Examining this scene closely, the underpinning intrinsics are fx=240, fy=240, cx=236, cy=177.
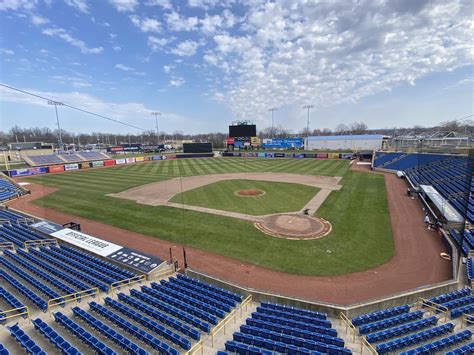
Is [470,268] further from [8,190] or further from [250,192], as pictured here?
[8,190]

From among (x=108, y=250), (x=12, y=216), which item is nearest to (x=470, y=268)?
(x=108, y=250)

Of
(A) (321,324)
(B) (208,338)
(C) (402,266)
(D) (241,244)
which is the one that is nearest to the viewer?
(B) (208,338)

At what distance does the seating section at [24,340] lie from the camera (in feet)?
25.6

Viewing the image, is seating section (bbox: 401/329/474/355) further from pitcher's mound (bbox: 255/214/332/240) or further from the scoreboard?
the scoreboard

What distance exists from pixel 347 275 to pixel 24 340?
15.0 m

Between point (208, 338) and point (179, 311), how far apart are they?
1938 mm

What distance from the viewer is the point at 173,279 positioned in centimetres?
1339

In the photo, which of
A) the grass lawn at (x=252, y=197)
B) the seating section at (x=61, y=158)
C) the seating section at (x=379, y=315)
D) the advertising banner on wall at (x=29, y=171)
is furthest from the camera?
the seating section at (x=61, y=158)

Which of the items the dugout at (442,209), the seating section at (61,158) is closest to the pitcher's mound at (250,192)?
the dugout at (442,209)

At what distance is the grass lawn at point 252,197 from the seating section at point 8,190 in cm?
2355

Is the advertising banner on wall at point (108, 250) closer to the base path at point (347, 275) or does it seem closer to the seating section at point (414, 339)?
the base path at point (347, 275)

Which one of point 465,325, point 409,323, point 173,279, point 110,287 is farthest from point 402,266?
point 110,287

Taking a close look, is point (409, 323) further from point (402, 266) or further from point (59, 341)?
point (59, 341)

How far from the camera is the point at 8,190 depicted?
3547cm
